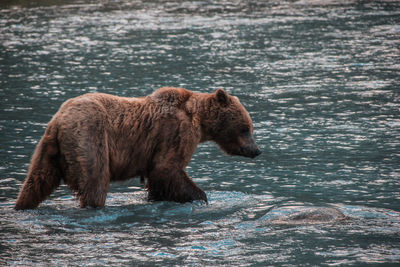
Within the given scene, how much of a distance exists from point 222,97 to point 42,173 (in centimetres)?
233

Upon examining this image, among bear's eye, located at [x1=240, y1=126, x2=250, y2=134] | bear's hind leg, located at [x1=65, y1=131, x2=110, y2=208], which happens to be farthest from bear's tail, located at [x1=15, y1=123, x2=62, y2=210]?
bear's eye, located at [x1=240, y1=126, x2=250, y2=134]

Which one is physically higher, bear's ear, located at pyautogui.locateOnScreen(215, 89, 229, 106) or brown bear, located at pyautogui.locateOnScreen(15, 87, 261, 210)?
bear's ear, located at pyautogui.locateOnScreen(215, 89, 229, 106)

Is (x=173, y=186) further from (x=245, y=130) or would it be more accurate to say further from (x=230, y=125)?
(x=245, y=130)

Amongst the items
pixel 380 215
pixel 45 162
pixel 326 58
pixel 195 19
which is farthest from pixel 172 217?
pixel 195 19

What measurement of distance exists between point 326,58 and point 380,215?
9.80m

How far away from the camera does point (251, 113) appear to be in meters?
12.3

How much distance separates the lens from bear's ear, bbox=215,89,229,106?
25.7ft

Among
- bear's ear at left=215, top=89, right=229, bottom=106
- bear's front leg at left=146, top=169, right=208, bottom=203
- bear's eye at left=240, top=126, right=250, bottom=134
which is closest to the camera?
bear's front leg at left=146, top=169, right=208, bottom=203

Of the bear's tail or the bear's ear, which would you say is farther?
the bear's ear

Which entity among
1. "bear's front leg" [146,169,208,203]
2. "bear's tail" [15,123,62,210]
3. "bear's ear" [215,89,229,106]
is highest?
"bear's ear" [215,89,229,106]

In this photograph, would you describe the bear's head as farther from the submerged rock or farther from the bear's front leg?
the submerged rock

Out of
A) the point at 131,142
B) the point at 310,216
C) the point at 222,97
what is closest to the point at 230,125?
the point at 222,97

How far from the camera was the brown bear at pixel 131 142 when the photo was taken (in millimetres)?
6750

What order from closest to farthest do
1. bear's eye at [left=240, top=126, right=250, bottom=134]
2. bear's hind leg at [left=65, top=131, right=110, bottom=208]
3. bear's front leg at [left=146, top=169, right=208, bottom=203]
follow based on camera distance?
bear's hind leg at [left=65, top=131, right=110, bottom=208]
bear's front leg at [left=146, top=169, right=208, bottom=203]
bear's eye at [left=240, top=126, right=250, bottom=134]
